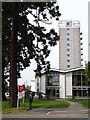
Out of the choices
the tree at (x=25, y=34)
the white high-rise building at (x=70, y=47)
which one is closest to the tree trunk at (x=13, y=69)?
the tree at (x=25, y=34)

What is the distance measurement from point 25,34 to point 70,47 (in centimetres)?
15360

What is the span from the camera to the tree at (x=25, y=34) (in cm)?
3291

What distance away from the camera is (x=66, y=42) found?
187 metres

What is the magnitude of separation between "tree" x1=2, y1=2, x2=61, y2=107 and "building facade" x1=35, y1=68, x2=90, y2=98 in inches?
2921

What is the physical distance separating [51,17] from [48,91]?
8024 centimetres

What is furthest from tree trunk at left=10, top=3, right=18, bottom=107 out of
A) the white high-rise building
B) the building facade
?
the white high-rise building

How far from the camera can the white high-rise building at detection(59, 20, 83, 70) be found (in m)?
183

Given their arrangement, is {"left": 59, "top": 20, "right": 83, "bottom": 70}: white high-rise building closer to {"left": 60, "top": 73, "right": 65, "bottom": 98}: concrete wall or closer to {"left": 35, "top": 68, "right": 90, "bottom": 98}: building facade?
{"left": 35, "top": 68, "right": 90, "bottom": 98}: building facade

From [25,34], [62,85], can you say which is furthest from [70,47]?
[25,34]

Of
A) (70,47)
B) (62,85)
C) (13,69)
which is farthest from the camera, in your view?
(70,47)

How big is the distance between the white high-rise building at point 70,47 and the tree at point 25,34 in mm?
144278

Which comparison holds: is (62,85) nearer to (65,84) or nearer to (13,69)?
(65,84)

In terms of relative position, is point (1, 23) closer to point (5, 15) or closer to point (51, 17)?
point (5, 15)

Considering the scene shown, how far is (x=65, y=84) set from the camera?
113125mm
